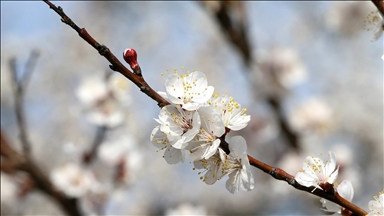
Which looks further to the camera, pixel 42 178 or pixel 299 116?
pixel 299 116

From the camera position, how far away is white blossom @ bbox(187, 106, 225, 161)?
950mm

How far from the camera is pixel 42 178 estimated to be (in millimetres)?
2230

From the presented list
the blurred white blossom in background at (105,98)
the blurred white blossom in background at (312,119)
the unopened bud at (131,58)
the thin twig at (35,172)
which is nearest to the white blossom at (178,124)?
the unopened bud at (131,58)

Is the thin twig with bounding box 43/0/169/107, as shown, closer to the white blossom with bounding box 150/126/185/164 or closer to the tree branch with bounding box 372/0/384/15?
the white blossom with bounding box 150/126/185/164

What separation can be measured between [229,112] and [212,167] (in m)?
0.14

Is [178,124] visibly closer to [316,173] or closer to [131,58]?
[131,58]

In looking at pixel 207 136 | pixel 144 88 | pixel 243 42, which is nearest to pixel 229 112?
A: pixel 207 136

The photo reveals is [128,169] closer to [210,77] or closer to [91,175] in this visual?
[91,175]

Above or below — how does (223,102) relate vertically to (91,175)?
below

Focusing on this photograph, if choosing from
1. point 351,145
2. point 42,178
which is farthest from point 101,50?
point 351,145

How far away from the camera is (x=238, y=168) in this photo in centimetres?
103

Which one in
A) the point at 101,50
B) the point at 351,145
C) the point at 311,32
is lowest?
the point at 101,50

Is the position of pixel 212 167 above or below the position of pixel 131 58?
below

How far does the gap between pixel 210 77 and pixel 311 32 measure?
2.03 metres
